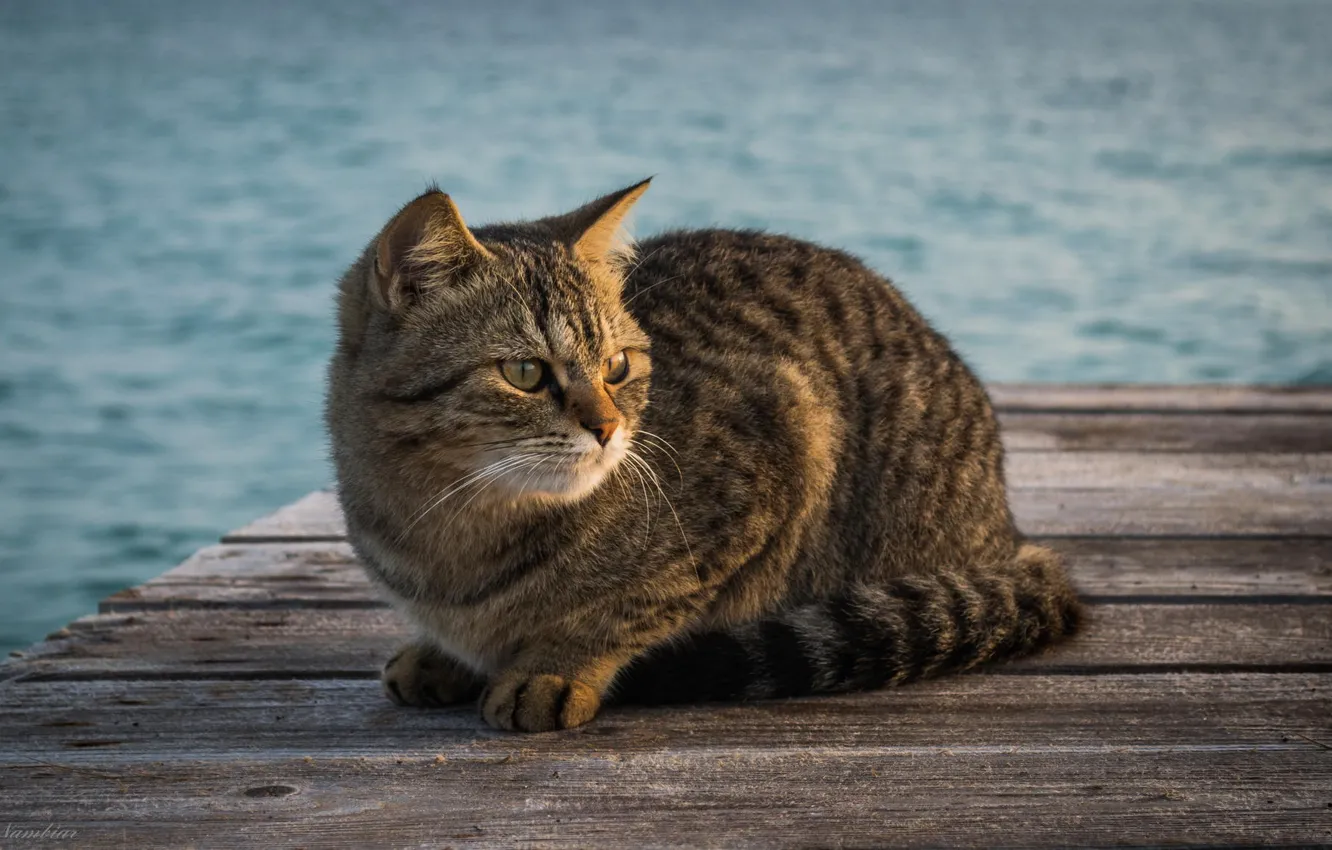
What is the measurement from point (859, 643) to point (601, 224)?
947 mm

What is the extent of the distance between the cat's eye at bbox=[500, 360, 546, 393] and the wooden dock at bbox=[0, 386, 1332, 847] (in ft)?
2.05

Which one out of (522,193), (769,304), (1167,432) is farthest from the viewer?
(522,193)

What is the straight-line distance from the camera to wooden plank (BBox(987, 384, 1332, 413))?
5012 mm

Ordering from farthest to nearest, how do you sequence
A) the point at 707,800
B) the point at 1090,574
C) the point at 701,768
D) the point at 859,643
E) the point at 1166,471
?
the point at 1166,471 → the point at 1090,574 → the point at 859,643 → the point at 701,768 → the point at 707,800

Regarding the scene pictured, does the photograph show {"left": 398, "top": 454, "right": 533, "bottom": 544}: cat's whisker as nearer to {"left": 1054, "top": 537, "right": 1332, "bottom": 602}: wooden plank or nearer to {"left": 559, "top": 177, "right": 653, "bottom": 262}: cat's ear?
{"left": 559, "top": 177, "right": 653, "bottom": 262}: cat's ear

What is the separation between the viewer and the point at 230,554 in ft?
12.1

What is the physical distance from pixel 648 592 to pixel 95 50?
23698mm

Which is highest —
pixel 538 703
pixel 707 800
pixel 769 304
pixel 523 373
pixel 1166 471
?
pixel 769 304

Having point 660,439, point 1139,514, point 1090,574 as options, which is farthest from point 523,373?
point 1139,514

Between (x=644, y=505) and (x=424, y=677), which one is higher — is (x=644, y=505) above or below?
above

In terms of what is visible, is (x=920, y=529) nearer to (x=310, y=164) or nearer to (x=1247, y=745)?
(x=1247, y=745)

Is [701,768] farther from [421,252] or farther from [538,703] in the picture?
[421,252]

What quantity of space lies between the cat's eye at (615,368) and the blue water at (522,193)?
1869 mm

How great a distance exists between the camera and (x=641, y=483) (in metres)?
2.74
